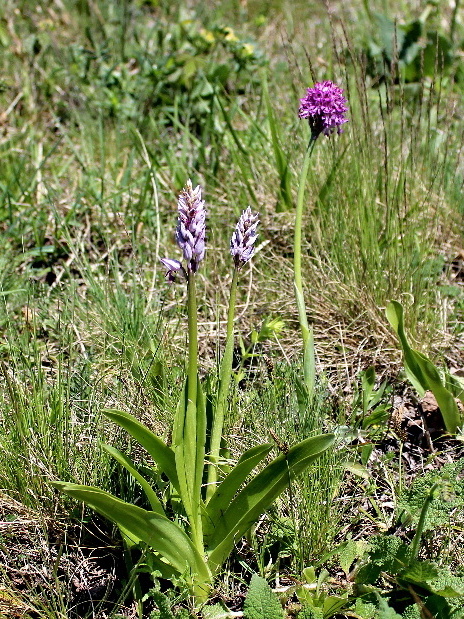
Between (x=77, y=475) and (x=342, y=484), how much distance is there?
72cm

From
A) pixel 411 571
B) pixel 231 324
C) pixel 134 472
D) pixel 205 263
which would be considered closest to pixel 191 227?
pixel 231 324

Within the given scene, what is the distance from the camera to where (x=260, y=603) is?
1535mm

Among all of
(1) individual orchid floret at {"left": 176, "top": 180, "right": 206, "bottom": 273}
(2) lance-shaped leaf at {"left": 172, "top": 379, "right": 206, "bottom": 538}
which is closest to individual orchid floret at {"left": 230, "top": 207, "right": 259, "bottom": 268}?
(1) individual orchid floret at {"left": 176, "top": 180, "right": 206, "bottom": 273}

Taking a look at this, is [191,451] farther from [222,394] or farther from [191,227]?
[191,227]

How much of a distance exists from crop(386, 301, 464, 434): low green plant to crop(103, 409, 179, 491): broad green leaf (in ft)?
2.71

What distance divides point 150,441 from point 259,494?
273mm

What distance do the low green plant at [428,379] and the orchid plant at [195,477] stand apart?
0.69m

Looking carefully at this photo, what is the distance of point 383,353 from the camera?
2434mm

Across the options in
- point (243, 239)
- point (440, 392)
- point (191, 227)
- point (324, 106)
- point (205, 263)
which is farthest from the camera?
point (205, 263)

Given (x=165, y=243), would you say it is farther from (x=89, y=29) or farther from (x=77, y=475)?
(x=89, y=29)

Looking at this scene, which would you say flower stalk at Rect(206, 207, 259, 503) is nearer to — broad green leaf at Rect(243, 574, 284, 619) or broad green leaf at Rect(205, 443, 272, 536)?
broad green leaf at Rect(205, 443, 272, 536)

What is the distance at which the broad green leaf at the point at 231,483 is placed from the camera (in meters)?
1.54

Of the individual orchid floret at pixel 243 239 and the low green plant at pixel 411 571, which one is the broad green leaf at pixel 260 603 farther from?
the individual orchid floret at pixel 243 239

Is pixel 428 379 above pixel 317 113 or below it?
below
